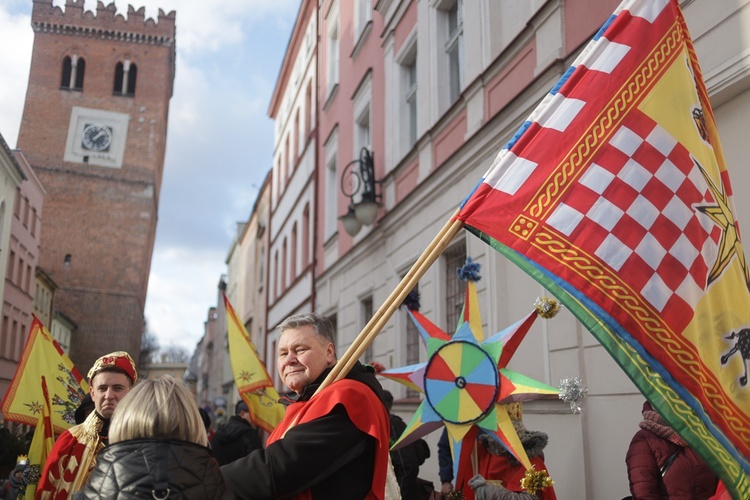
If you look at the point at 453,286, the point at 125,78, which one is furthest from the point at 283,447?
the point at 125,78

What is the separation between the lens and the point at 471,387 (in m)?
4.87

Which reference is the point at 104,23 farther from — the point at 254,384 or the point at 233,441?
the point at 233,441

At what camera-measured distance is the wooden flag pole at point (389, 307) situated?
8.80 feet

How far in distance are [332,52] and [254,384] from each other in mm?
11110

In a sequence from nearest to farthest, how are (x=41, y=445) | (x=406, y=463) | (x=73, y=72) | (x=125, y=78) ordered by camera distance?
(x=41, y=445) < (x=406, y=463) < (x=73, y=72) < (x=125, y=78)

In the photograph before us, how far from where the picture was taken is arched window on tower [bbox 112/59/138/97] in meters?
50.8

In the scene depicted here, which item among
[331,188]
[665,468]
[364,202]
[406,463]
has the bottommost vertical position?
[406,463]

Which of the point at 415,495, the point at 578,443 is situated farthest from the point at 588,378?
the point at 415,495

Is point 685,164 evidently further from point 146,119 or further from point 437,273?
point 146,119

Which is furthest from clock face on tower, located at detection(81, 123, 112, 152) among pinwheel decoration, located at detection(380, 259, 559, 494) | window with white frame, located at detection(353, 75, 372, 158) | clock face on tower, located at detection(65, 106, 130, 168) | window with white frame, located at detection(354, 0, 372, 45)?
pinwheel decoration, located at detection(380, 259, 559, 494)

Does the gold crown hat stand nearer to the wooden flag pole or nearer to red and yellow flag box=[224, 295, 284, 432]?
the wooden flag pole

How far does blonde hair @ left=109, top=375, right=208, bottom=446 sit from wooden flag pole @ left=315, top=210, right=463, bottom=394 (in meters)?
0.62

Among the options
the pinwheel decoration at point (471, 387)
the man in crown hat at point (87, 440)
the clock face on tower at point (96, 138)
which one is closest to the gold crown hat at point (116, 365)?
the man in crown hat at point (87, 440)

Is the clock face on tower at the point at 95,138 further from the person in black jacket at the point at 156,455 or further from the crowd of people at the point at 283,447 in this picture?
the person in black jacket at the point at 156,455
